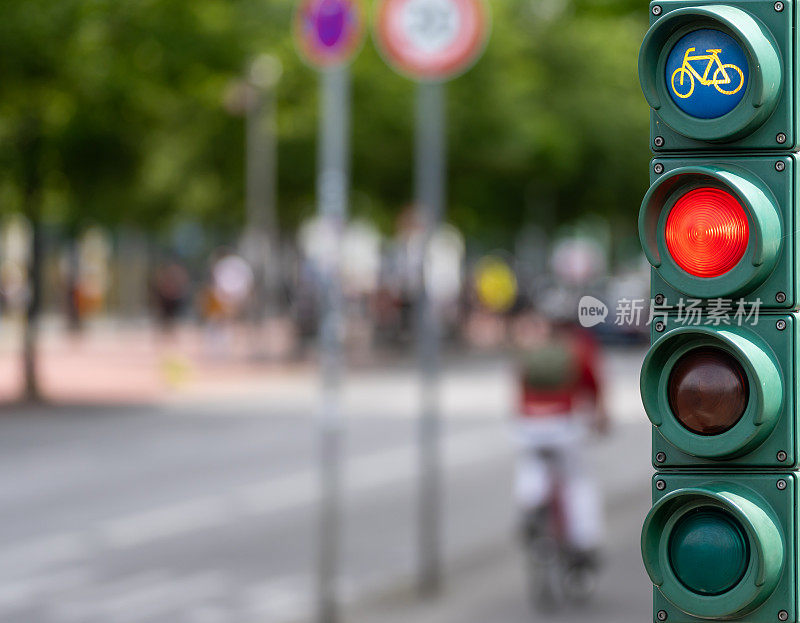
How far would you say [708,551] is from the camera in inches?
102

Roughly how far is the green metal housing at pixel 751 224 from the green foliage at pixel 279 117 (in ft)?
62.3

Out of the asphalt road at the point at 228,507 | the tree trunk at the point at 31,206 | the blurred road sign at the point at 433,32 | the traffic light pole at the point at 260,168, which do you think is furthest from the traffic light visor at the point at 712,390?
the traffic light pole at the point at 260,168

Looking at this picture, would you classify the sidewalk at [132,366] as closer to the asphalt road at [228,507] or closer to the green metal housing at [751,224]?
the asphalt road at [228,507]

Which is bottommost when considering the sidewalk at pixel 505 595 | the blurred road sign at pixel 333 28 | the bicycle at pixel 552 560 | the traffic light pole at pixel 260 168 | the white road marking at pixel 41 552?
the sidewalk at pixel 505 595

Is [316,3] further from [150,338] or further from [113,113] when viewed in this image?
[150,338]

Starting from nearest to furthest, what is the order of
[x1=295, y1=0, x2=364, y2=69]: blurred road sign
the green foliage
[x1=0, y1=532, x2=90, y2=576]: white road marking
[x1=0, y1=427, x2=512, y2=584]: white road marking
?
[x1=295, y1=0, x2=364, y2=69]: blurred road sign, [x1=0, y1=532, x2=90, y2=576]: white road marking, [x1=0, y1=427, x2=512, y2=584]: white road marking, the green foliage

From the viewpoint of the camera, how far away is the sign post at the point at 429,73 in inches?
410

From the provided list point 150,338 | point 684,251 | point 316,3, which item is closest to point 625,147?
point 150,338

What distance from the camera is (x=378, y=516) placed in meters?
14.2

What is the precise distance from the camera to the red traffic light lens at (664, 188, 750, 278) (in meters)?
2.57

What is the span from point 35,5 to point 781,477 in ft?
63.0

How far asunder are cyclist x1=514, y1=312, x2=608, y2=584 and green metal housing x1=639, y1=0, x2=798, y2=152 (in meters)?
7.48

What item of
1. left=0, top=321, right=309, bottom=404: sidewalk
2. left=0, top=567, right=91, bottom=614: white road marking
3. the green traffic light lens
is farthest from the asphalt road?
the green traffic light lens

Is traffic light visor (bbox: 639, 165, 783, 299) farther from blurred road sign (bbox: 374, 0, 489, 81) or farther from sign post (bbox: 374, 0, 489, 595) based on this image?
blurred road sign (bbox: 374, 0, 489, 81)
